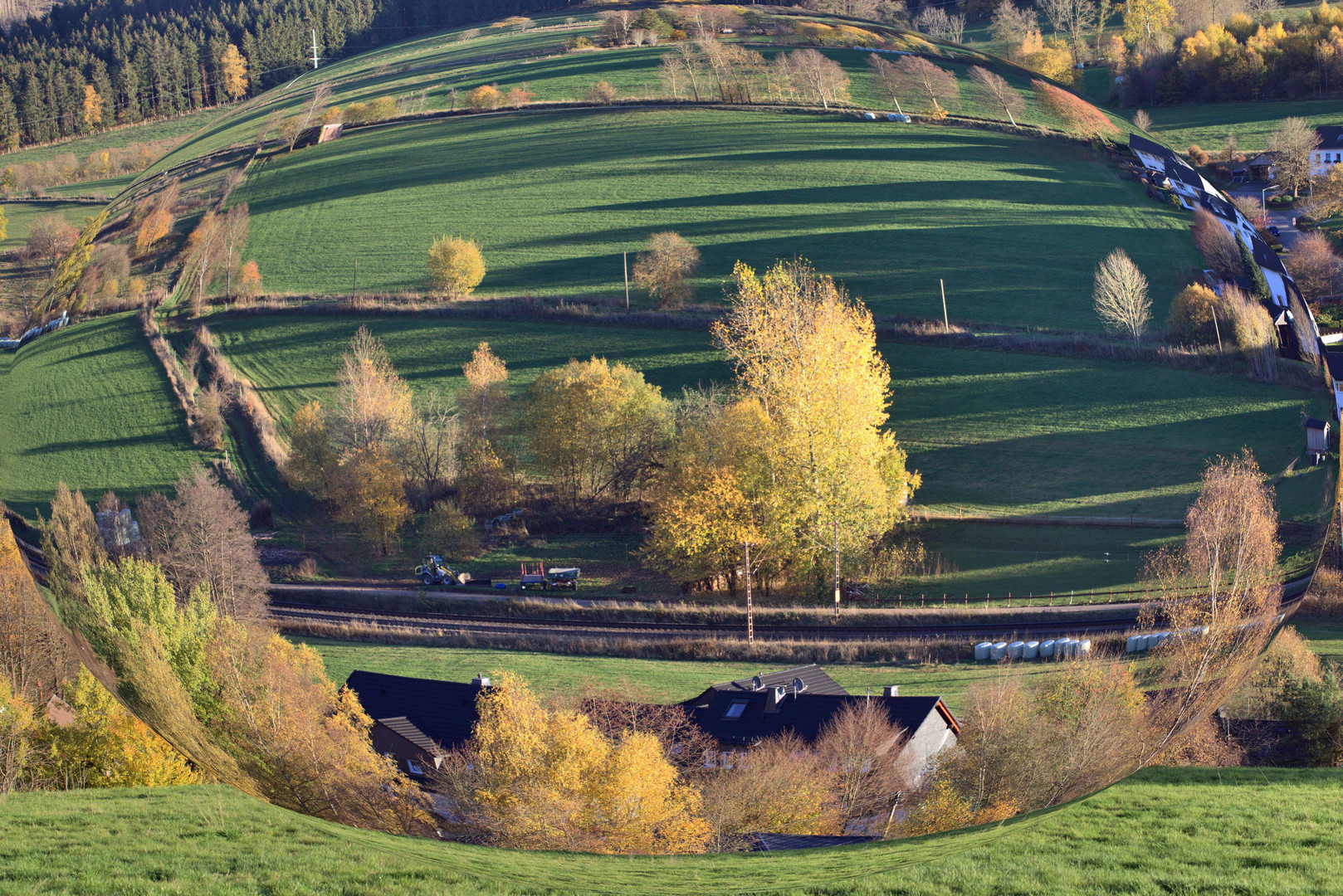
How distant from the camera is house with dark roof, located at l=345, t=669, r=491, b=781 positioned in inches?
121

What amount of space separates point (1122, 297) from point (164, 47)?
527cm

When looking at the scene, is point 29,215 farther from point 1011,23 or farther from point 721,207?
point 1011,23

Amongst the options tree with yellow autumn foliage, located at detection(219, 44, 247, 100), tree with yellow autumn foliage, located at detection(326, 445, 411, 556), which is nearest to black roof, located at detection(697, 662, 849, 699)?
tree with yellow autumn foliage, located at detection(326, 445, 411, 556)

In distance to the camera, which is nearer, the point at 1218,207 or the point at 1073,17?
the point at 1218,207

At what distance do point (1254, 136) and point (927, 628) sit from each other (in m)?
5.50

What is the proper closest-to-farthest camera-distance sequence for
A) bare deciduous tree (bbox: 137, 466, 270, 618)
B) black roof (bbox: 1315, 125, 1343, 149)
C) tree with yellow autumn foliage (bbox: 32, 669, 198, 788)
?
bare deciduous tree (bbox: 137, 466, 270, 618), black roof (bbox: 1315, 125, 1343, 149), tree with yellow autumn foliage (bbox: 32, 669, 198, 788)

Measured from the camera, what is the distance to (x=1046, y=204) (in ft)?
13.2

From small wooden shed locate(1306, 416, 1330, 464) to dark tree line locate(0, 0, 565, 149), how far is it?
423 cm

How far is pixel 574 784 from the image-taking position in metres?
3.03

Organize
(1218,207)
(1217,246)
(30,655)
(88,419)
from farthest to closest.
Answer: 1. (30,655)
2. (1218,207)
3. (1217,246)
4. (88,419)

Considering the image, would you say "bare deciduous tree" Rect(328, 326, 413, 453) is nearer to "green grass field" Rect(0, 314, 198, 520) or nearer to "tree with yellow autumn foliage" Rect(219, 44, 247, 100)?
"green grass field" Rect(0, 314, 198, 520)

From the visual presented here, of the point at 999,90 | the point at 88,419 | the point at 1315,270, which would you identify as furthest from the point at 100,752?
the point at 1315,270

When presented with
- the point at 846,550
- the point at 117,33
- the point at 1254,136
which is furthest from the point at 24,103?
the point at 1254,136

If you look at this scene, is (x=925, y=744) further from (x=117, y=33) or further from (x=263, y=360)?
(x=117, y=33)
